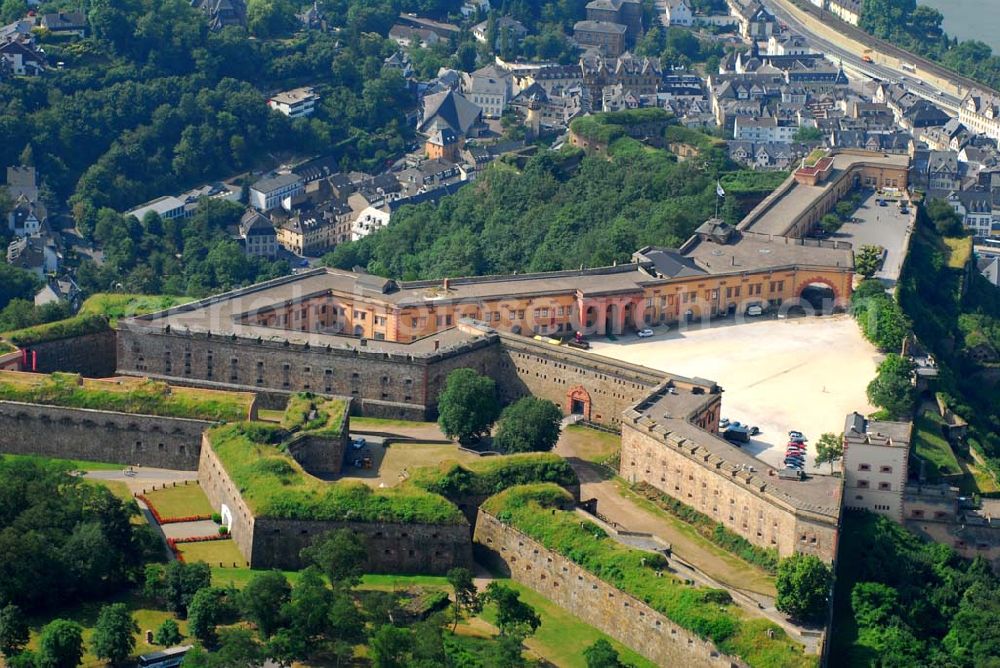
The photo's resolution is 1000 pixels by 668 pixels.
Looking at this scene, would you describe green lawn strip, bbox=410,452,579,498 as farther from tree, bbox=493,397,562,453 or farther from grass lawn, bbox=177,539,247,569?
grass lawn, bbox=177,539,247,569

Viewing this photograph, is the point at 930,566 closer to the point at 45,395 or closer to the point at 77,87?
the point at 45,395

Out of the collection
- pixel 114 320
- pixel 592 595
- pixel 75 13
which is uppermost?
pixel 75 13

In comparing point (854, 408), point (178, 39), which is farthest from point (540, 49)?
point (854, 408)

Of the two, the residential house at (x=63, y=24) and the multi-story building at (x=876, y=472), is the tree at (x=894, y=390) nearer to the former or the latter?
the multi-story building at (x=876, y=472)

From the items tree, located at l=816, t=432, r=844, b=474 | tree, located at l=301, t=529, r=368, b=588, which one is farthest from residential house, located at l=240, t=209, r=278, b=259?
tree, located at l=301, t=529, r=368, b=588

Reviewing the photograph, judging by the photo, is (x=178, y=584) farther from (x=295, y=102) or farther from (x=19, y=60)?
(x=295, y=102)

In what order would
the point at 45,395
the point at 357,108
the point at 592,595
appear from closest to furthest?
1. the point at 592,595
2. the point at 45,395
3. the point at 357,108
